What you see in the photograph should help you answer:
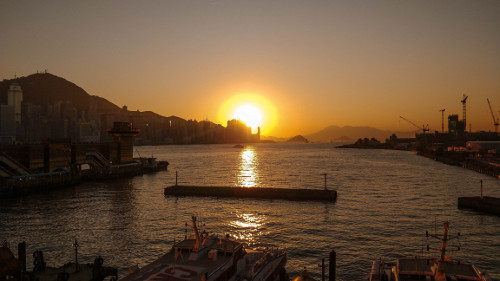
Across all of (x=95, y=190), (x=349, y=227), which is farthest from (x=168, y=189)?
(x=349, y=227)

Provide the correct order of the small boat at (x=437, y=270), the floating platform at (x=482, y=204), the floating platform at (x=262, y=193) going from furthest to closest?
the floating platform at (x=262, y=193) → the floating platform at (x=482, y=204) → the small boat at (x=437, y=270)

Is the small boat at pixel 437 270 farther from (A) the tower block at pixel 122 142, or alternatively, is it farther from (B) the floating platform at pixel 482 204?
(A) the tower block at pixel 122 142

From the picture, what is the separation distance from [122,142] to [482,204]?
109519 mm

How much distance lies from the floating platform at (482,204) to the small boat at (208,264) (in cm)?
4430

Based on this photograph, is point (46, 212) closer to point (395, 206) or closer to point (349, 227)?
point (349, 227)

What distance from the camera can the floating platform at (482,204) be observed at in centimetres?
5406

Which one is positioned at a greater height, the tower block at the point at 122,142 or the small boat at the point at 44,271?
the tower block at the point at 122,142

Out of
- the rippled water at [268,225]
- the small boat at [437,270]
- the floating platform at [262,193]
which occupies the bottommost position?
the rippled water at [268,225]

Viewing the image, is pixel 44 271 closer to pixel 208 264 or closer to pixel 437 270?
pixel 208 264

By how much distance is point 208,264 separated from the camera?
20.7m

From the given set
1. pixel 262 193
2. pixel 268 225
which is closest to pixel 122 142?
pixel 262 193

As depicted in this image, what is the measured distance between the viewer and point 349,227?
152ft

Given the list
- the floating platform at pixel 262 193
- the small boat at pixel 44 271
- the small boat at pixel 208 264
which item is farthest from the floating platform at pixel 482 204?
the small boat at pixel 44 271

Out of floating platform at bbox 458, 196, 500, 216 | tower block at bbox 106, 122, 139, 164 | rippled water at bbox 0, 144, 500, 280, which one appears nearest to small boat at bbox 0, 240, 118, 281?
rippled water at bbox 0, 144, 500, 280
